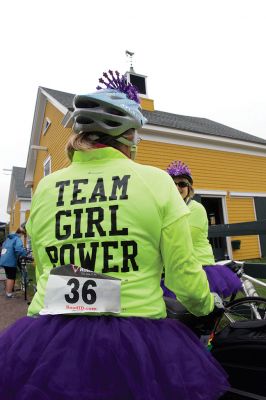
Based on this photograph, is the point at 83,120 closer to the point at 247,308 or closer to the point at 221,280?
the point at 221,280

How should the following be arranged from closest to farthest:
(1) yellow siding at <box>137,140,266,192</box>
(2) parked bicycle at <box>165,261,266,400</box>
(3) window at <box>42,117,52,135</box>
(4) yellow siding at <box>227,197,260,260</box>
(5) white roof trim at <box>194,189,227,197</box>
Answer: (2) parked bicycle at <box>165,261,266,400</box>, (1) yellow siding at <box>137,140,266,192</box>, (5) white roof trim at <box>194,189,227,197</box>, (4) yellow siding at <box>227,197,260,260</box>, (3) window at <box>42,117,52,135</box>

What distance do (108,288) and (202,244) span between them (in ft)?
6.74

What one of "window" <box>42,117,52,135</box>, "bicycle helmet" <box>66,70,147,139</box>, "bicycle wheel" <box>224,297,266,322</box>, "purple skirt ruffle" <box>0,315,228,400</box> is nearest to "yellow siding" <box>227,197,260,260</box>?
"window" <box>42,117,52,135</box>

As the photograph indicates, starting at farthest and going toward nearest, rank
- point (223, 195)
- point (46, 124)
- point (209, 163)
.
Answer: point (46, 124), point (223, 195), point (209, 163)

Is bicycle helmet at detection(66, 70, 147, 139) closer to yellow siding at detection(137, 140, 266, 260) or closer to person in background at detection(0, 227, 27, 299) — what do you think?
person in background at detection(0, 227, 27, 299)

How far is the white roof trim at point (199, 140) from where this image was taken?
12742 millimetres

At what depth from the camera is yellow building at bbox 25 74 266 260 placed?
515 inches

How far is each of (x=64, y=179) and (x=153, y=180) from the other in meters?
0.42

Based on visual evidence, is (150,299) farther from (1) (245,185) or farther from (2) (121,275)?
(1) (245,185)

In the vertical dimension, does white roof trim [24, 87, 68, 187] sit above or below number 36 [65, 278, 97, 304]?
above

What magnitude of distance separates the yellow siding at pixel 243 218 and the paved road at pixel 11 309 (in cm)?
863

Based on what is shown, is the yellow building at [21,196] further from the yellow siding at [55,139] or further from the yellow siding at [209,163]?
the yellow siding at [209,163]

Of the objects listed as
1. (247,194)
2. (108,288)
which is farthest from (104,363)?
(247,194)

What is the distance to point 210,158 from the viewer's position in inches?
565
